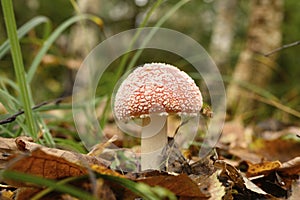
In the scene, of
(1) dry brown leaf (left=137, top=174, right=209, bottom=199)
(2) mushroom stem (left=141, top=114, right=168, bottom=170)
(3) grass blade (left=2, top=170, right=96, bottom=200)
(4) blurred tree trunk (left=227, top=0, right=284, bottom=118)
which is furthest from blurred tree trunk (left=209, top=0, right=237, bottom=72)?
(3) grass blade (left=2, top=170, right=96, bottom=200)

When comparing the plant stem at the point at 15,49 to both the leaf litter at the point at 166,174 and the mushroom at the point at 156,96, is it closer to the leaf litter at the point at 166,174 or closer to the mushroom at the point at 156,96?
the leaf litter at the point at 166,174

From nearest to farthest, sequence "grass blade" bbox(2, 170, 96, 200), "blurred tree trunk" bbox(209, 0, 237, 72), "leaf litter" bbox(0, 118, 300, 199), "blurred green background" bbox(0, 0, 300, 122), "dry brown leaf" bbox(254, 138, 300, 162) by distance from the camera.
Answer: "grass blade" bbox(2, 170, 96, 200) < "leaf litter" bbox(0, 118, 300, 199) < "dry brown leaf" bbox(254, 138, 300, 162) < "blurred green background" bbox(0, 0, 300, 122) < "blurred tree trunk" bbox(209, 0, 237, 72)

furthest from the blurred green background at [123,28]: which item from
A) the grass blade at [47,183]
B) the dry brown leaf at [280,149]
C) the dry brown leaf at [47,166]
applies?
the grass blade at [47,183]

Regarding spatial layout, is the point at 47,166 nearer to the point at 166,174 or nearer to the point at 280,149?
the point at 166,174

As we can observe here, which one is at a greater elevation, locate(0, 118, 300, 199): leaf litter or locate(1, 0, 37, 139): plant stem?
locate(1, 0, 37, 139): plant stem

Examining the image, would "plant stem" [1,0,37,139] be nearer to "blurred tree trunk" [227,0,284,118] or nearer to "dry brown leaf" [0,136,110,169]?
"dry brown leaf" [0,136,110,169]

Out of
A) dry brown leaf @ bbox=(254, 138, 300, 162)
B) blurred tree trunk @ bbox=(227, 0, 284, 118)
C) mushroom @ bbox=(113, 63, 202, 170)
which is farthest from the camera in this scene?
blurred tree trunk @ bbox=(227, 0, 284, 118)
